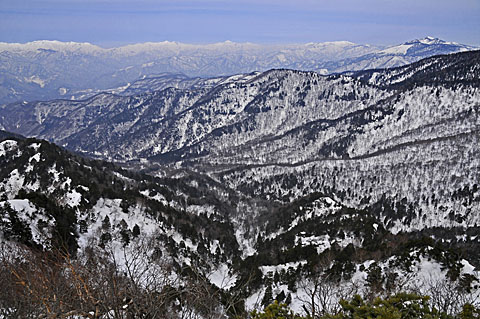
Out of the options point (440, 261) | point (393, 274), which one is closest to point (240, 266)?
point (393, 274)

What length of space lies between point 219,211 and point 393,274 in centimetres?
10770

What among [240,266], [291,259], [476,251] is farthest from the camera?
[476,251]

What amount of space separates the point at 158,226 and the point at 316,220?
172 ft

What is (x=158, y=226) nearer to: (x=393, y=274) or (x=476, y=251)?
(x=393, y=274)

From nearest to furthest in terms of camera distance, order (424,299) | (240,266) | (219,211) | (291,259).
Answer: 1. (424,299)
2. (291,259)
3. (240,266)
4. (219,211)

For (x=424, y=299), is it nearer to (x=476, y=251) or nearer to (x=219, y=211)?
(x=476, y=251)

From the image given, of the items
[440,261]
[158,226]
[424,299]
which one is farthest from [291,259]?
[424,299]

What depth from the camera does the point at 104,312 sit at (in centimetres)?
1016

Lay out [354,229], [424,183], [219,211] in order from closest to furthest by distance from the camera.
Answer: [354,229]
[219,211]
[424,183]

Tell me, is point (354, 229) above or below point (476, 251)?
above

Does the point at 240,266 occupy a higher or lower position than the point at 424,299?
lower

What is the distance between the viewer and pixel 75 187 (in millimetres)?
77438

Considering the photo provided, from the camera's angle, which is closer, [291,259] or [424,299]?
[424,299]

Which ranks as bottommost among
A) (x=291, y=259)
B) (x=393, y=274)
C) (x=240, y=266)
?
(x=240, y=266)
